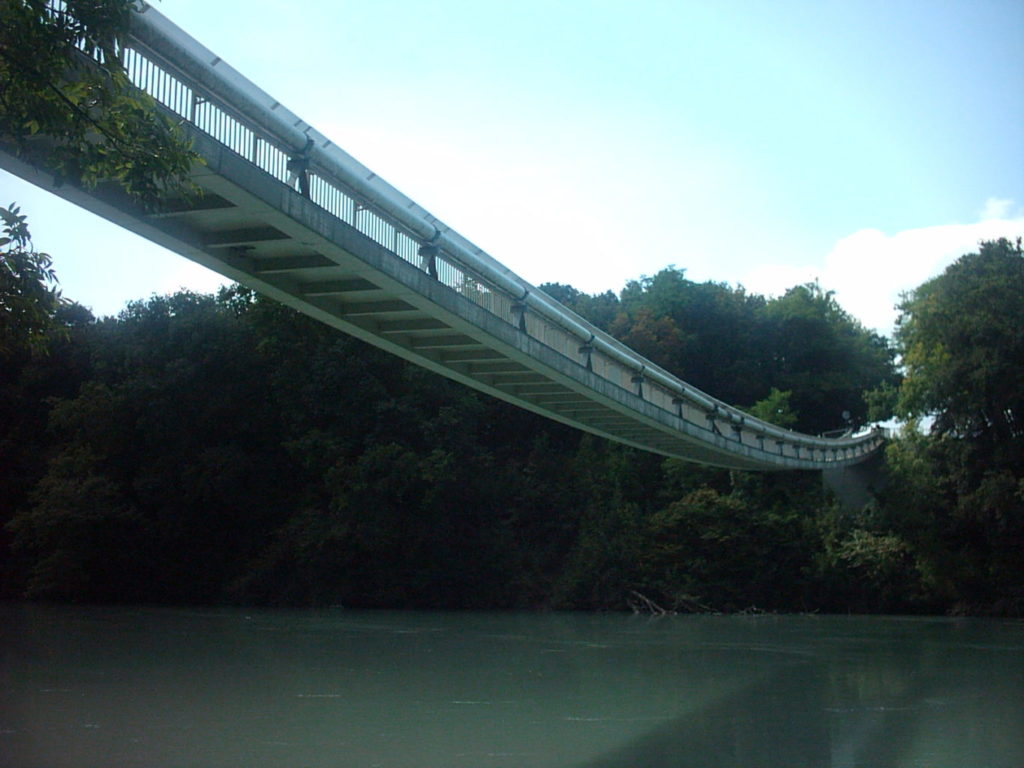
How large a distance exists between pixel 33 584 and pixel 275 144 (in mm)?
30802

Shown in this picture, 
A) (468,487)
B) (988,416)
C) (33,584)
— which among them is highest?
(988,416)

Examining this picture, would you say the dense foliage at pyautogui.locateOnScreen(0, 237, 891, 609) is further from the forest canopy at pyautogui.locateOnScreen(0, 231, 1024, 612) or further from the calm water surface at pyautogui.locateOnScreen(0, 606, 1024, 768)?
the calm water surface at pyautogui.locateOnScreen(0, 606, 1024, 768)

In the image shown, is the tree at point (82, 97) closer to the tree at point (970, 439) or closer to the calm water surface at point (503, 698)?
the calm water surface at point (503, 698)

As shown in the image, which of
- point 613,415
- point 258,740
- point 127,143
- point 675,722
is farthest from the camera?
point 613,415

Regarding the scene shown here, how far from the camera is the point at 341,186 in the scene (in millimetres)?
13383

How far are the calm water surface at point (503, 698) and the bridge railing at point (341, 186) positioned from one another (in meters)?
6.18

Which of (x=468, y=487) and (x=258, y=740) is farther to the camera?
(x=468, y=487)

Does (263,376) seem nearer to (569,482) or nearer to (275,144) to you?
(569,482)

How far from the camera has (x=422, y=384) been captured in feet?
126

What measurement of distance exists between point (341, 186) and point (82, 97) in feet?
18.7

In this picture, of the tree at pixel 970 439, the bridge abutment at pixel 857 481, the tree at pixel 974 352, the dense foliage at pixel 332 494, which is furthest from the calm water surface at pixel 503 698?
the bridge abutment at pixel 857 481

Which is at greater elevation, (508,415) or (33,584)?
(508,415)

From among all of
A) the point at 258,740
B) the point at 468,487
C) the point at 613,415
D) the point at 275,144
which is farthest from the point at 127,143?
the point at 468,487

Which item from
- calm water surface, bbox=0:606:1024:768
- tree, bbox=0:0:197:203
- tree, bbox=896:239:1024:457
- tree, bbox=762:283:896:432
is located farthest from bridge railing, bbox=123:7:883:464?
tree, bbox=762:283:896:432
